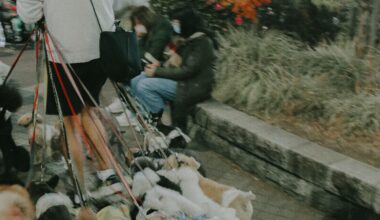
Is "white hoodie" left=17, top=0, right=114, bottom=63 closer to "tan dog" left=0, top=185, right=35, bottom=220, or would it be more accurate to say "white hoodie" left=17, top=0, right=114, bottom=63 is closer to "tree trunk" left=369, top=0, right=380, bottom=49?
"tan dog" left=0, top=185, right=35, bottom=220

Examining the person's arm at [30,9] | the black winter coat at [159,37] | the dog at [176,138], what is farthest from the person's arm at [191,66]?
the person's arm at [30,9]

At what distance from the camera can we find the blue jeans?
4.97m

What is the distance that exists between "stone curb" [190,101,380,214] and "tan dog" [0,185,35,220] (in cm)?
213

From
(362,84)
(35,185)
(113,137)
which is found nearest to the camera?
(35,185)

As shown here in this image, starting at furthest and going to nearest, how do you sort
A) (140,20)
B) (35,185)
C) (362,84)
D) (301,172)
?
1. (140,20)
2. (362,84)
3. (301,172)
4. (35,185)

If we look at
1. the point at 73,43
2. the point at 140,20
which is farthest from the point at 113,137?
the point at 140,20

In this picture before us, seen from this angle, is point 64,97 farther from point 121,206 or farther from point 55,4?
point 121,206

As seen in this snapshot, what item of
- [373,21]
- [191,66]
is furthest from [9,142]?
[373,21]

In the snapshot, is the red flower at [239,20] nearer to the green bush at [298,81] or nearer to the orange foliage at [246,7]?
the orange foliage at [246,7]

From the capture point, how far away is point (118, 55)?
322cm

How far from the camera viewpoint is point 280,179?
4207mm

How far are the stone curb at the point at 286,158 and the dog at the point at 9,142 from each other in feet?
5.80

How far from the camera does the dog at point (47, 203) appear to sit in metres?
2.75

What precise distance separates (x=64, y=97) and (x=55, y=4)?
625 millimetres
